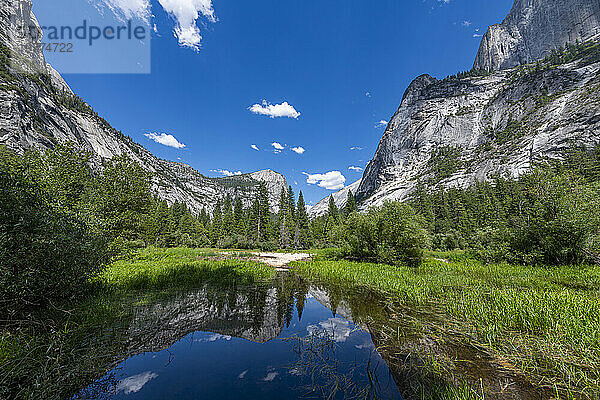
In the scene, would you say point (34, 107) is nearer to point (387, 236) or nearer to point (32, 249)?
point (32, 249)

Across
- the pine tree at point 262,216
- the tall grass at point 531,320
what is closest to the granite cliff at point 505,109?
the pine tree at point 262,216

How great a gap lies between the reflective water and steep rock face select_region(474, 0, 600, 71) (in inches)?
7452

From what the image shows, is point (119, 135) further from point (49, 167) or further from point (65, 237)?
point (65, 237)

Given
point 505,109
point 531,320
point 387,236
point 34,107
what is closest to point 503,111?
point 505,109

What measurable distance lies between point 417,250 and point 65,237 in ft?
75.6

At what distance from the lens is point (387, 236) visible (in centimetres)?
2197

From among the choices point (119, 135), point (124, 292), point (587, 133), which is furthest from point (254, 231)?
point (119, 135)

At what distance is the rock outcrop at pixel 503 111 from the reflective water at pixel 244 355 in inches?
3448

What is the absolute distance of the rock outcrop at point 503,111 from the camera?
70375mm

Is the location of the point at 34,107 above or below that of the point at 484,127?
above

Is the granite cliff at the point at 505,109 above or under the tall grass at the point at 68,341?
above

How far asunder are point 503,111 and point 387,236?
128m

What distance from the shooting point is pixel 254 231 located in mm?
54500

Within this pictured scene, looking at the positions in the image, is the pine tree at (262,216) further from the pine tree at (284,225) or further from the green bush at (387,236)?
the green bush at (387,236)
